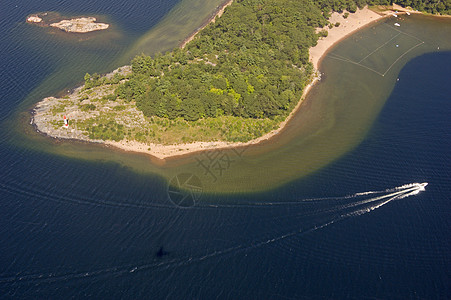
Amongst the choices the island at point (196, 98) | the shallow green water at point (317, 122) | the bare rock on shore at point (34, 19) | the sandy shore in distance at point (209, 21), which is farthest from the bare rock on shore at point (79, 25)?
the island at point (196, 98)

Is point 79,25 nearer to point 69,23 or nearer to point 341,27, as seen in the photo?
point 69,23

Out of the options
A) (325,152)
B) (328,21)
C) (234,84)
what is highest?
(328,21)

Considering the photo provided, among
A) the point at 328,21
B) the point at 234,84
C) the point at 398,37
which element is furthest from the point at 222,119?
the point at 398,37

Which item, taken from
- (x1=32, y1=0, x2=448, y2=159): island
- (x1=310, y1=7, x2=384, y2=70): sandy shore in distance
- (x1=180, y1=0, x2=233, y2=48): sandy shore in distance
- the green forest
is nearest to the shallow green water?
(x1=310, y1=7, x2=384, y2=70): sandy shore in distance

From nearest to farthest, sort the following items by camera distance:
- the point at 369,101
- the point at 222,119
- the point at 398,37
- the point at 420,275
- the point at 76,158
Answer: the point at 420,275
the point at 76,158
the point at 222,119
the point at 369,101
the point at 398,37

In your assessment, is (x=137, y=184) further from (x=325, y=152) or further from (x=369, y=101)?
(x=369, y=101)

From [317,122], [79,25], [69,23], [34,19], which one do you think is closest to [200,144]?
[317,122]

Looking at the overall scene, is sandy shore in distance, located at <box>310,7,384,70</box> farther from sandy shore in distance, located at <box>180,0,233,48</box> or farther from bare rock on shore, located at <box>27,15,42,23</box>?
bare rock on shore, located at <box>27,15,42,23</box>
